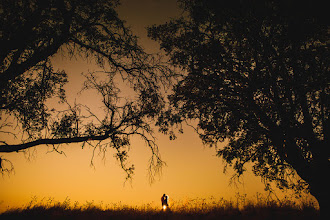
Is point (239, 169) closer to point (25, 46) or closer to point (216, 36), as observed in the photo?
point (216, 36)

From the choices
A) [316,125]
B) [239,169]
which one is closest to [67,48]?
[239,169]

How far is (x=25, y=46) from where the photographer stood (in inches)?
235

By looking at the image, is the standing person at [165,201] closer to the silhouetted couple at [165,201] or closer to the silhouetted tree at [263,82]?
the silhouetted couple at [165,201]

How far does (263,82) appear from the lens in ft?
20.9

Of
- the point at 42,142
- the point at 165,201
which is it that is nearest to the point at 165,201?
the point at 165,201

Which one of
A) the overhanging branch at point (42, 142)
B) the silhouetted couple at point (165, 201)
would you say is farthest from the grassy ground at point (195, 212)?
the overhanging branch at point (42, 142)

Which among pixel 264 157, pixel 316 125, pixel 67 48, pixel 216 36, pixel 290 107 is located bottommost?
pixel 264 157

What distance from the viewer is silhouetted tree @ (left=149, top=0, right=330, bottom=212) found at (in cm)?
596

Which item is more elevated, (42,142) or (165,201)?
(42,142)

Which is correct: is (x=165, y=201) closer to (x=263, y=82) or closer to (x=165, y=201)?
(x=165, y=201)

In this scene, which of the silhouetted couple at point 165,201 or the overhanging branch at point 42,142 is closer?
the overhanging branch at point 42,142

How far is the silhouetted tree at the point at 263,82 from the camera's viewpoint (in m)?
5.96

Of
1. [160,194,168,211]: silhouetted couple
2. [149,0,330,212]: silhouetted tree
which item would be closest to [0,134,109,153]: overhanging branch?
[149,0,330,212]: silhouetted tree

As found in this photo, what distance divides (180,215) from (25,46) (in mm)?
8697
